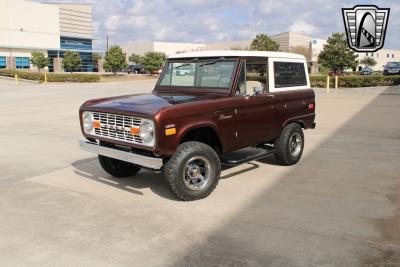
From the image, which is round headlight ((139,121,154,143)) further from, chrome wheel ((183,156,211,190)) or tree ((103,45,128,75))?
tree ((103,45,128,75))

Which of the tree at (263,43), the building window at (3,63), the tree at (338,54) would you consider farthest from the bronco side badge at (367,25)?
the building window at (3,63)

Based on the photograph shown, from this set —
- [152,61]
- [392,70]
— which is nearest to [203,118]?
[392,70]

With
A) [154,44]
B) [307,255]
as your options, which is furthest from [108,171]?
[154,44]

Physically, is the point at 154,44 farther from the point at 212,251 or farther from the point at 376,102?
the point at 212,251

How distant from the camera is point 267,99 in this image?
6.70m

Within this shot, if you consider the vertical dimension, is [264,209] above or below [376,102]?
below

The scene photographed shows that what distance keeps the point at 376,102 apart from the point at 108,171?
50.0ft

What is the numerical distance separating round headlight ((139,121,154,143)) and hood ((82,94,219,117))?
0.46 ft

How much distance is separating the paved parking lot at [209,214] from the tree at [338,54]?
A: 31990mm

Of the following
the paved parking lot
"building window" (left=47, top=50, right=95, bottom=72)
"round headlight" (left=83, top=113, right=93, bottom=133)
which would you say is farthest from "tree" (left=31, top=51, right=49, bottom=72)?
"round headlight" (left=83, top=113, right=93, bottom=133)

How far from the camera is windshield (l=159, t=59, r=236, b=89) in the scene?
6.38 m

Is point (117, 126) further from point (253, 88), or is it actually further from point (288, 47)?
point (288, 47)

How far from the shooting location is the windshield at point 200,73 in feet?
20.9

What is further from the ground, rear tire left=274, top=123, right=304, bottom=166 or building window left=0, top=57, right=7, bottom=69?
building window left=0, top=57, right=7, bottom=69
